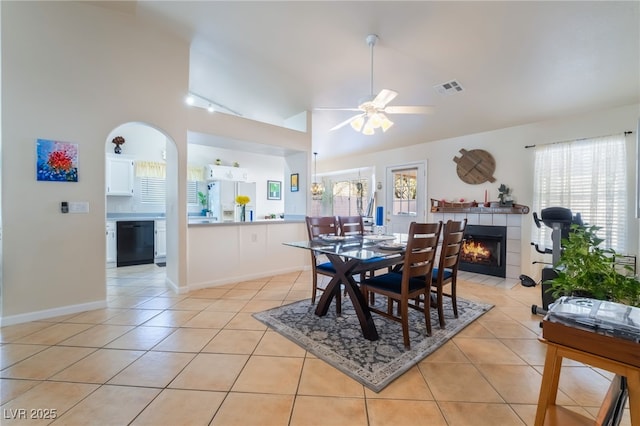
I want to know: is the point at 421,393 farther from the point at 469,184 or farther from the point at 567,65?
the point at 469,184

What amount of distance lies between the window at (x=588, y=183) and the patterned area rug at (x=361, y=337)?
1958mm

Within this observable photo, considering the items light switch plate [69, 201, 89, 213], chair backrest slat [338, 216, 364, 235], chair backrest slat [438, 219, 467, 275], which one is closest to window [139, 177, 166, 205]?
light switch plate [69, 201, 89, 213]

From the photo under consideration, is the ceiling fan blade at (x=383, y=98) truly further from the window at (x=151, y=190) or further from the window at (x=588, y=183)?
the window at (x=151, y=190)

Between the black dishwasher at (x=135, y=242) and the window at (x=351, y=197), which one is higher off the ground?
the window at (x=351, y=197)

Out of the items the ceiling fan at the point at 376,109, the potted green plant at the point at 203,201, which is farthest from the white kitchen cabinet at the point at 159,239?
the ceiling fan at the point at 376,109

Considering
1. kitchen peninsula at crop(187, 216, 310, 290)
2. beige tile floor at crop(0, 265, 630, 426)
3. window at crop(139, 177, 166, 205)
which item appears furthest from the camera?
window at crop(139, 177, 166, 205)

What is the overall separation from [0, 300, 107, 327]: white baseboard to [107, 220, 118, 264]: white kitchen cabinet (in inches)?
93.8

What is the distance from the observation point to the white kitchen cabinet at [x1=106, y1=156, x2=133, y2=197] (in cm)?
507

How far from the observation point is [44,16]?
2.65 m

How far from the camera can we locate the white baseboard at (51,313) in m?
2.52

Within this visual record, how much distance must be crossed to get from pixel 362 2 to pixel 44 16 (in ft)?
10.3

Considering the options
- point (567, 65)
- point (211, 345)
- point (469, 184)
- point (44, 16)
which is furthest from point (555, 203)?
point (44, 16)

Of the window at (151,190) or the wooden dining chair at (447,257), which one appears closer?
the wooden dining chair at (447,257)

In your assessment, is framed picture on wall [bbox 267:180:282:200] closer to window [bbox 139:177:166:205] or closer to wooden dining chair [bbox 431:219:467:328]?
window [bbox 139:177:166:205]
